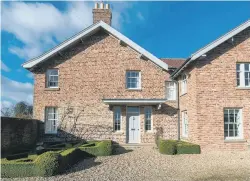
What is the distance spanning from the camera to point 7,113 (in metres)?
33.2

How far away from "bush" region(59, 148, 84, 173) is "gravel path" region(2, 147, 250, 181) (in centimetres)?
39

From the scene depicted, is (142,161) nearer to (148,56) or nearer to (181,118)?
(181,118)

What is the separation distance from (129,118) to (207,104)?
6.66 metres

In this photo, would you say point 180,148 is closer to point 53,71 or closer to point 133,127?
point 133,127

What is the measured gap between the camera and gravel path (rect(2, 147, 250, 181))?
464 inches

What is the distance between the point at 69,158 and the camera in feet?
46.0

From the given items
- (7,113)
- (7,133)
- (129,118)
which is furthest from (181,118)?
(7,113)

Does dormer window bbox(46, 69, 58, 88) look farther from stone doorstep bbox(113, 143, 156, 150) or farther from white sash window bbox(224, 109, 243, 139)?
white sash window bbox(224, 109, 243, 139)

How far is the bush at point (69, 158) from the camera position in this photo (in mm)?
12734

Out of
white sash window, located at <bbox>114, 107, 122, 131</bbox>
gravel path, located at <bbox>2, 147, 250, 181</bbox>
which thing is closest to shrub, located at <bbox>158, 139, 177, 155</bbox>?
gravel path, located at <bbox>2, 147, 250, 181</bbox>

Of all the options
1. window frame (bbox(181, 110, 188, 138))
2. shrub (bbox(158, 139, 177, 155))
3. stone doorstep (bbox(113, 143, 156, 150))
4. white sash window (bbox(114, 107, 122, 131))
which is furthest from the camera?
white sash window (bbox(114, 107, 122, 131))

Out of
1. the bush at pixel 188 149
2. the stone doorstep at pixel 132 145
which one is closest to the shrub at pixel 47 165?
the bush at pixel 188 149

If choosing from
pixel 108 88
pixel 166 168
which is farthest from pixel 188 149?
pixel 108 88

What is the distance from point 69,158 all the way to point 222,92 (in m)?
10.8
